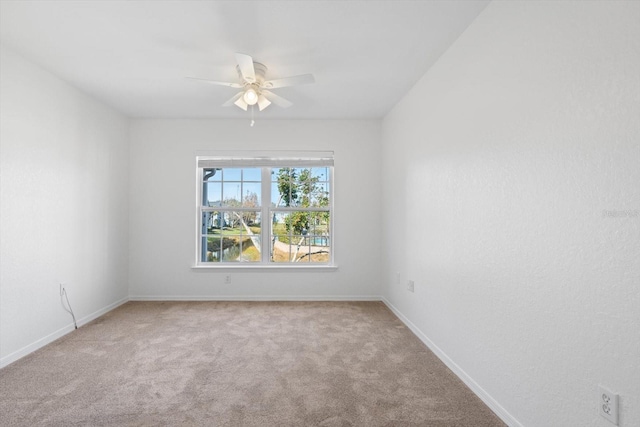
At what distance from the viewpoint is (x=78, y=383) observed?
2.36 meters

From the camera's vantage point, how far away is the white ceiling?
2.20 metres

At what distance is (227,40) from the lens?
2.56 meters

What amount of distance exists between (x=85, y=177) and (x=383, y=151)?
3606mm

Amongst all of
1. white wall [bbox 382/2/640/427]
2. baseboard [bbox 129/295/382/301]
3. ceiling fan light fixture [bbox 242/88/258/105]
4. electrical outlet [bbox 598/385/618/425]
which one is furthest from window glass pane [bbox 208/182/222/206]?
electrical outlet [bbox 598/385/618/425]

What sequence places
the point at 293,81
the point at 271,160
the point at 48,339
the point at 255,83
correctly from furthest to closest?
the point at 271,160, the point at 48,339, the point at 255,83, the point at 293,81

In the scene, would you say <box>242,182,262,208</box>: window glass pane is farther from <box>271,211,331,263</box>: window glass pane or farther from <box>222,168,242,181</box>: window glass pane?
<box>271,211,331,263</box>: window glass pane

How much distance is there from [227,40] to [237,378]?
2.51 m

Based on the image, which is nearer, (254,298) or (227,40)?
(227,40)

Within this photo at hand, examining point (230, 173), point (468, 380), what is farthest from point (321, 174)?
point (468, 380)

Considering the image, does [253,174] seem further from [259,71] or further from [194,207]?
[259,71]

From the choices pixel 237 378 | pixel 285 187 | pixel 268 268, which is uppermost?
pixel 285 187

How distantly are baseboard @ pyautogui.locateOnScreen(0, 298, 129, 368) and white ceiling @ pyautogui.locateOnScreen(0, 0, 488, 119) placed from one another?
8.10 ft

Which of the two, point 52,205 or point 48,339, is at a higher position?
point 52,205

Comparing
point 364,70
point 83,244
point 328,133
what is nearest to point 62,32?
point 83,244
